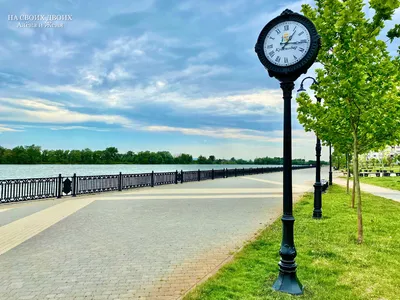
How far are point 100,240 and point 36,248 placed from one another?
133 centimetres

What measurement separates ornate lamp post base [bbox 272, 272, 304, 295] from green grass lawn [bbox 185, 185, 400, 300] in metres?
0.09

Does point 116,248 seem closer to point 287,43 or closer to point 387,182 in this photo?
point 287,43

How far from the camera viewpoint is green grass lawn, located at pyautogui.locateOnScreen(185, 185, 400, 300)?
4.18 m

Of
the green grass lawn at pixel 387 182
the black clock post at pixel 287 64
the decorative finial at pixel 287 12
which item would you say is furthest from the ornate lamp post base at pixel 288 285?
the green grass lawn at pixel 387 182

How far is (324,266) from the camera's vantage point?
5.24 m

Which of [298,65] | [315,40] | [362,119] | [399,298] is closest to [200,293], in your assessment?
[399,298]

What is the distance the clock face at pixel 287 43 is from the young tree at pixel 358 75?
225 centimetres

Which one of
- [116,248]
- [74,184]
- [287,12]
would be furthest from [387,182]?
[116,248]

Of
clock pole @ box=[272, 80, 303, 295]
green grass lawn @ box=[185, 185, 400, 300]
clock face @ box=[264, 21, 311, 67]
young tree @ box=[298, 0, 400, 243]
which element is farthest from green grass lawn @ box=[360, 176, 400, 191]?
clock face @ box=[264, 21, 311, 67]

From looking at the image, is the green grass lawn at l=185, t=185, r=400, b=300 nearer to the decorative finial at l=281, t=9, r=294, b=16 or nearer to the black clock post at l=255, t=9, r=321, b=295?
the black clock post at l=255, t=9, r=321, b=295

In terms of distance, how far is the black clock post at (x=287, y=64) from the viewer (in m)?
4.35

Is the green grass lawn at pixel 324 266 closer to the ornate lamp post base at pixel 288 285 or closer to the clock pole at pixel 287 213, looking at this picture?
the ornate lamp post base at pixel 288 285

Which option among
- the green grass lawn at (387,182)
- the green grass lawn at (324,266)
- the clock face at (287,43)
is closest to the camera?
the green grass lawn at (324,266)

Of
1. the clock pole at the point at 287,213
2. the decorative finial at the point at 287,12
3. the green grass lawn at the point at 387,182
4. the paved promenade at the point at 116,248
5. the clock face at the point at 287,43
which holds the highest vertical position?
the decorative finial at the point at 287,12
